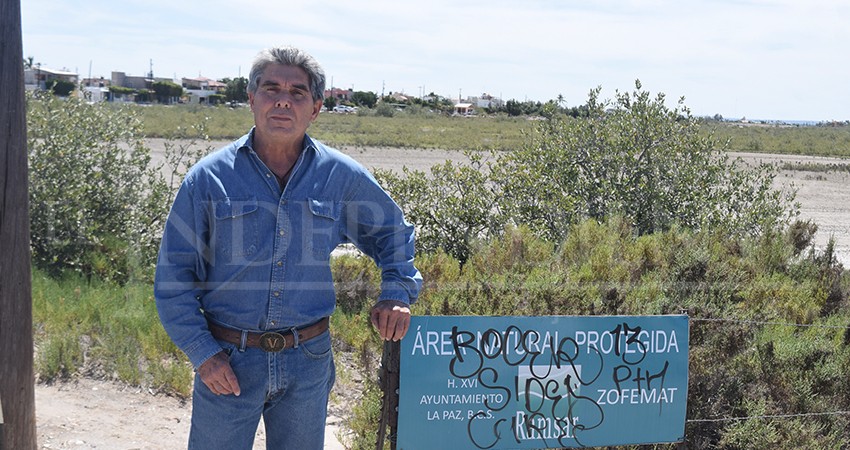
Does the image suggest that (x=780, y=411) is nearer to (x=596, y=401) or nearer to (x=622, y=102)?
(x=596, y=401)

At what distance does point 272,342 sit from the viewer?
9.12 ft

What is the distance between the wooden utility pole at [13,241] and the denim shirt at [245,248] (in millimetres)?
1284

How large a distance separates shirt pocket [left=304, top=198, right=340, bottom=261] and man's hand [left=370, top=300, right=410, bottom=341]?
11.1 inches

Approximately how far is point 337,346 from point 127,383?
1513 millimetres

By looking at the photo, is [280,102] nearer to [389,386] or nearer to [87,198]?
[389,386]

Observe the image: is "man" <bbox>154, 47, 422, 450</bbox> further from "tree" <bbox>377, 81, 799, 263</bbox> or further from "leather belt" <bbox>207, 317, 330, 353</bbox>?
"tree" <bbox>377, 81, 799, 263</bbox>

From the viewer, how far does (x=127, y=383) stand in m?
5.62

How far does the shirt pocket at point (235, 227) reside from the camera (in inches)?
108

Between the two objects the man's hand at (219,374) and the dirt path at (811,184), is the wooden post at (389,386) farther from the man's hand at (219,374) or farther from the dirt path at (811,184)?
the dirt path at (811,184)

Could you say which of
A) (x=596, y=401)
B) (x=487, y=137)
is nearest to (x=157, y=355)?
(x=596, y=401)

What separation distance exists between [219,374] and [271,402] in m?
0.27

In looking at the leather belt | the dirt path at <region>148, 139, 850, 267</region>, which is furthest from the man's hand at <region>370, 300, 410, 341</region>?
the dirt path at <region>148, 139, 850, 267</region>

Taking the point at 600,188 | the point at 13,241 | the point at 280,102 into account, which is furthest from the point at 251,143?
the point at 600,188

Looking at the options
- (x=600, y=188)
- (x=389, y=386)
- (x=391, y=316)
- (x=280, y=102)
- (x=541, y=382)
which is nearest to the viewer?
(x=280, y=102)
